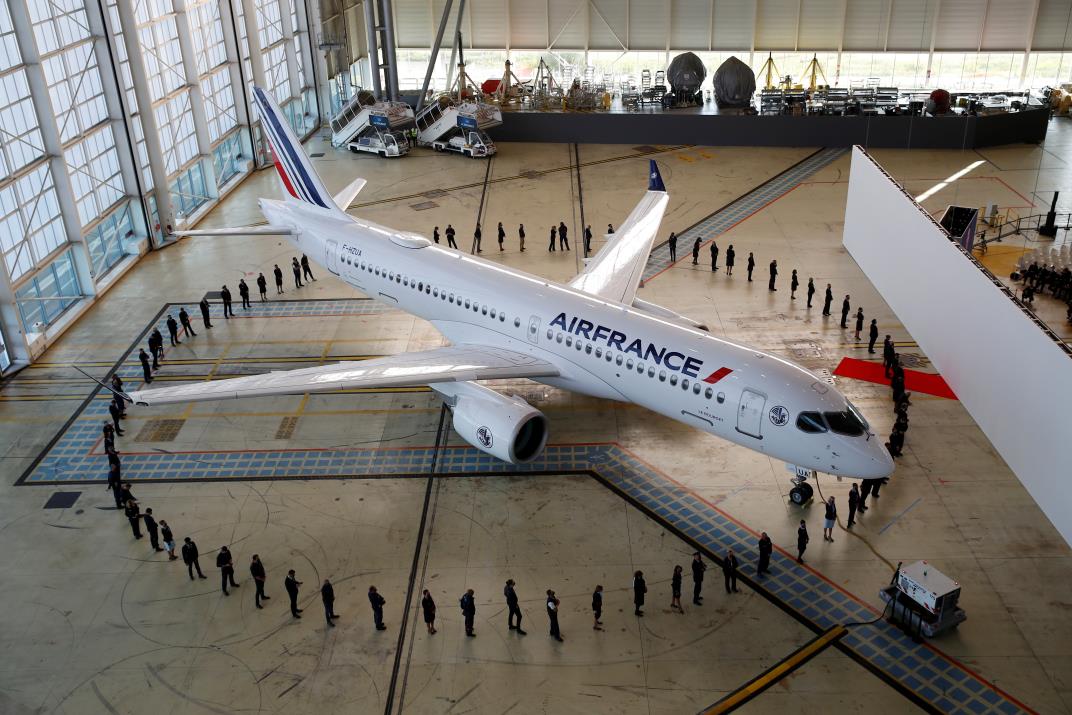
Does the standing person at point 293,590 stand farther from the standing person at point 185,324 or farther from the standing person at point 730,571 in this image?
the standing person at point 185,324

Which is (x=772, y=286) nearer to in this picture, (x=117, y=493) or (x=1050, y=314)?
(x=1050, y=314)

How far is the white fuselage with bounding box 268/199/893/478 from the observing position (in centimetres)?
2581

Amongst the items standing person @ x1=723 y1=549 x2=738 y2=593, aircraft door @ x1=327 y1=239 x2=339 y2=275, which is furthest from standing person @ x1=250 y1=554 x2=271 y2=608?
aircraft door @ x1=327 y1=239 x2=339 y2=275

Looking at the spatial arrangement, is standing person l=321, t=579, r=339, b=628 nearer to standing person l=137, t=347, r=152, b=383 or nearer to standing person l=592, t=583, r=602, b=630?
standing person l=592, t=583, r=602, b=630

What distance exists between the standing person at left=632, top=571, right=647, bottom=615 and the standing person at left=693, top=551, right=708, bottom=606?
132cm

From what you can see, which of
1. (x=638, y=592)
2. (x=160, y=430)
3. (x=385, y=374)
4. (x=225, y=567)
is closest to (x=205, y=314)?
(x=160, y=430)

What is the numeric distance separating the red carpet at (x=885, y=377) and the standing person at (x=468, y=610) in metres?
18.1

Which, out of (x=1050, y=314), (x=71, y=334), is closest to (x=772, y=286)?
(x=1050, y=314)

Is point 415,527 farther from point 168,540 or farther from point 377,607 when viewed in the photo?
point 168,540

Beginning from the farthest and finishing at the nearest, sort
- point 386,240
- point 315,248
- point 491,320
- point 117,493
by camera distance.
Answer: point 315,248 < point 386,240 < point 491,320 < point 117,493

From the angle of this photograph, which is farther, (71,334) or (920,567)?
(71,334)

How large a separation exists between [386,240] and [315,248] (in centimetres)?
395

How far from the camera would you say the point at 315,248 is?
37.9 m

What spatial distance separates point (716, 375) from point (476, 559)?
857cm
